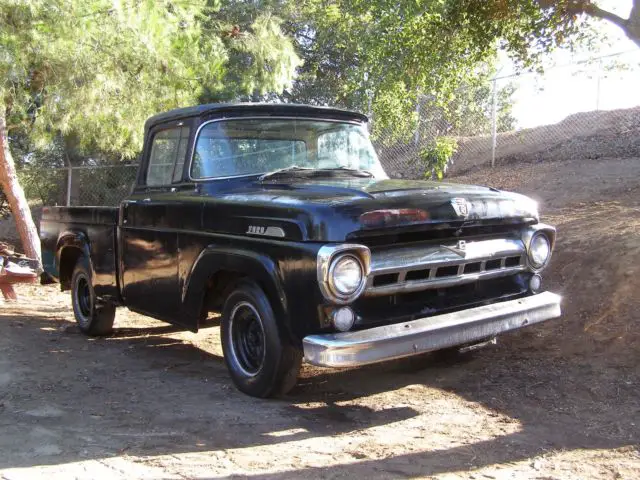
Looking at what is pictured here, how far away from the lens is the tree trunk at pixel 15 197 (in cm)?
963

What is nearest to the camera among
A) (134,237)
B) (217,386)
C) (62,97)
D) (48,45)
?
(217,386)

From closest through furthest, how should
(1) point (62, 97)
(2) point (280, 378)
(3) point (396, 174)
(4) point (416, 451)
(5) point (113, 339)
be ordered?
(4) point (416, 451) < (2) point (280, 378) < (5) point (113, 339) < (1) point (62, 97) < (3) point (396, 174)

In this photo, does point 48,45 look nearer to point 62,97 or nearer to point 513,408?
point 62,97

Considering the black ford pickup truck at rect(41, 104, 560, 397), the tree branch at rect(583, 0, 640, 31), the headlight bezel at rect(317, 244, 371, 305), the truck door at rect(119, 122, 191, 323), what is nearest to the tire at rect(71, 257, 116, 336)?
the black ford pickup truck at rect(41, 104, 560, 397)

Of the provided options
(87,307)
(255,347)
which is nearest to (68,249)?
(87,307)

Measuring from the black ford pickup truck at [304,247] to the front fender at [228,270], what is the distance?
0.03 ft

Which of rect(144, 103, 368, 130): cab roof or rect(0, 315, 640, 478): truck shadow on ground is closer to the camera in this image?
rect(0, 315, 640, 478): truck shadow on ground

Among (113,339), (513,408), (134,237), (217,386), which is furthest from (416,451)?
(113,339)

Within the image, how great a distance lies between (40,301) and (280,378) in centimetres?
590

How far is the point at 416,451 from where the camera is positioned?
11.5 feet

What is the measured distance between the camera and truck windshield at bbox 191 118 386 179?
489 centimetres

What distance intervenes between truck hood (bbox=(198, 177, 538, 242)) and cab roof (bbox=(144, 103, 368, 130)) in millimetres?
654

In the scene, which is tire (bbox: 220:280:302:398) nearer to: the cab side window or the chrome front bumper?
the chrome front bumper

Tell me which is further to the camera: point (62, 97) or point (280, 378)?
point (62, 97)
